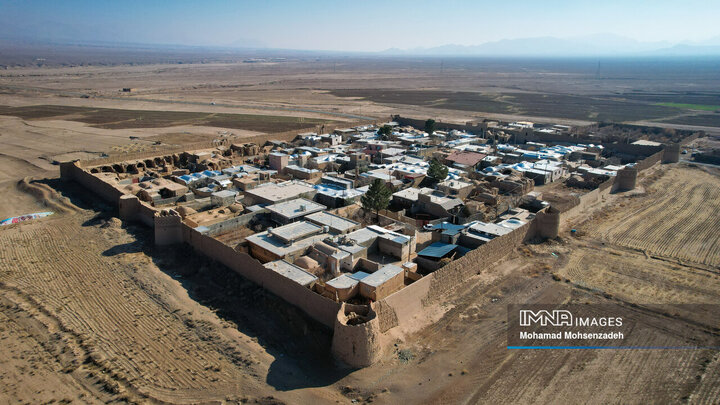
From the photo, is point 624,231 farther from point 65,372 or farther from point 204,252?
point 65,372

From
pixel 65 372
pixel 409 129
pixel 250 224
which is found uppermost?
pixel 409 129

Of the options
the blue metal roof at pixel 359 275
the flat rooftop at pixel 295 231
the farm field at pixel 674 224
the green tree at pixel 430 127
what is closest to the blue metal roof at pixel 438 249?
the blue metal roof at pixel 359 275

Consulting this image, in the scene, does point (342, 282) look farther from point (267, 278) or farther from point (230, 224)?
point (230, 224)

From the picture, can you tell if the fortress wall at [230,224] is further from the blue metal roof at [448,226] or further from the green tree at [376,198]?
the blue metal roof at [448,226]

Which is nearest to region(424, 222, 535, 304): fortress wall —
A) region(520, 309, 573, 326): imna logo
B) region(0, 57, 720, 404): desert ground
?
region(0, 57, 720, 404): desert ground

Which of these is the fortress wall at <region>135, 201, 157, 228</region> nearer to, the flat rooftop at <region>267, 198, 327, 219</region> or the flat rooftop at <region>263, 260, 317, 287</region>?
the flat rooftop at <region>267, 198, 327, 219</region>

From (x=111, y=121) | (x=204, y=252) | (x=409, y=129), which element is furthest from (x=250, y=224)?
(x=111, y=121)
